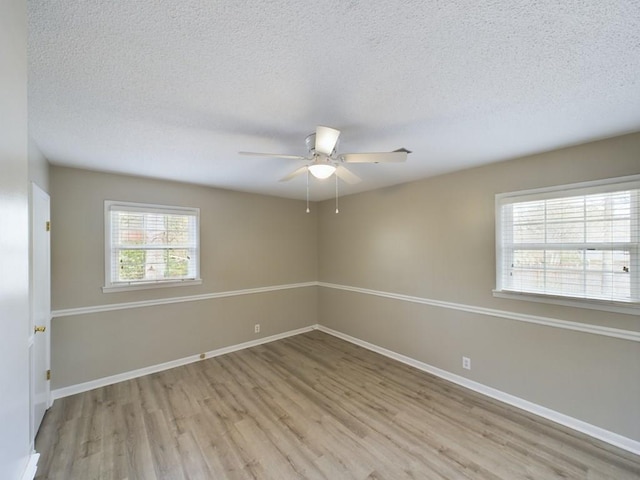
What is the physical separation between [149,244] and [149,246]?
3 centimetres

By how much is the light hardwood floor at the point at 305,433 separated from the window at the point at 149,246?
1.21 m

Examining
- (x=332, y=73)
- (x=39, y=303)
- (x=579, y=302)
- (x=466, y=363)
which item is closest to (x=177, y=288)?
(x=39, y=303)

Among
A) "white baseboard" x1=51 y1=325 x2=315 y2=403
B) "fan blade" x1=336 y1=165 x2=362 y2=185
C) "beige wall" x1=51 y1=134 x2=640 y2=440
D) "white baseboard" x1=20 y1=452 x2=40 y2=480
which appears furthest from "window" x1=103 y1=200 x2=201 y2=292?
"white baseboard" x1=20 y1=452 x2=40 y2=480

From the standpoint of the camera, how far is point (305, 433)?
7.64 ft

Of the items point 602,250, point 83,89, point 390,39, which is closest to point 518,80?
point 390,39

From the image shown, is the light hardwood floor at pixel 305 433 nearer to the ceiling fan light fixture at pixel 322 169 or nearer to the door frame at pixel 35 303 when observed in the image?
the door frame at pixel 35 303

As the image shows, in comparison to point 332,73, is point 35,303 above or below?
below

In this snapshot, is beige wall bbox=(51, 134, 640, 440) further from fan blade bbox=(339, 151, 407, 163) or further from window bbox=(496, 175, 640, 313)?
fan blade bbox=(339, 151, 407, 163)

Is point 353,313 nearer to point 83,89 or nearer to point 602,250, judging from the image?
point 602,250

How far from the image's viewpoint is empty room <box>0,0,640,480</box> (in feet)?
3.65

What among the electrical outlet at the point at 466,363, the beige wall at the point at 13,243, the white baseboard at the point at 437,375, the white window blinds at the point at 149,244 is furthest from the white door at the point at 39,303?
the electrical outlet at the point at 466,363

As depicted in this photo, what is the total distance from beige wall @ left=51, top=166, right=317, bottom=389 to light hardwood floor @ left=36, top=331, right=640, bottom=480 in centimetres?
42

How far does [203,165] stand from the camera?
114 inches

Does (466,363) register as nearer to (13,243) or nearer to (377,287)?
(377,287)
